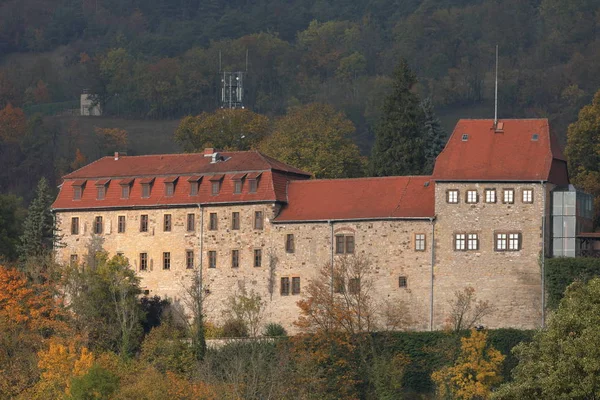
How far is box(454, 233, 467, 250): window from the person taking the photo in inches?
3324

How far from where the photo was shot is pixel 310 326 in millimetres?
84750

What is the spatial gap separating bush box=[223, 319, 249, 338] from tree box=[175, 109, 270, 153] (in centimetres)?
2627

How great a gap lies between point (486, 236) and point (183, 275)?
1697 centimetres

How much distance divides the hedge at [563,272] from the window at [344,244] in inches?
407

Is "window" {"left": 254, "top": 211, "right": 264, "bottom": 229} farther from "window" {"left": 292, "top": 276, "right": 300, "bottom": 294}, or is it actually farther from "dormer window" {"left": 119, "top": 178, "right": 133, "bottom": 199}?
"dormer window" {"left": 119, "top": 178, "right": 133, "bottom": 199}

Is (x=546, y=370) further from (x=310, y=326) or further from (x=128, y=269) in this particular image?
(x=128, y=269)

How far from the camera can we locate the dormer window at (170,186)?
3661 inches

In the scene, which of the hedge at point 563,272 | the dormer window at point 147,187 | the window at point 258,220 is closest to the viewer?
the hedge at point 563,272

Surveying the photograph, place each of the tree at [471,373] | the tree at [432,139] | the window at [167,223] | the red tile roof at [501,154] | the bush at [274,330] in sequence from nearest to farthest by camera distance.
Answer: the tree at [471,373]
the red tile roof at [501,154]
the bush at [274,330]
the window at [167,223]
the tree at [432,139]

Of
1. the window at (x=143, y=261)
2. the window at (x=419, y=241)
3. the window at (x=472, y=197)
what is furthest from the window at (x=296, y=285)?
the window at (x=472, y=197)

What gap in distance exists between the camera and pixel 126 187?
9444 centimetres

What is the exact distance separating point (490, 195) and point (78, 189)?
24.4 meters

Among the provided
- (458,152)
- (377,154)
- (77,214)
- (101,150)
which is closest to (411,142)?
(377,154)

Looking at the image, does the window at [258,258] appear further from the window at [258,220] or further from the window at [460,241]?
the window at [460,241]
